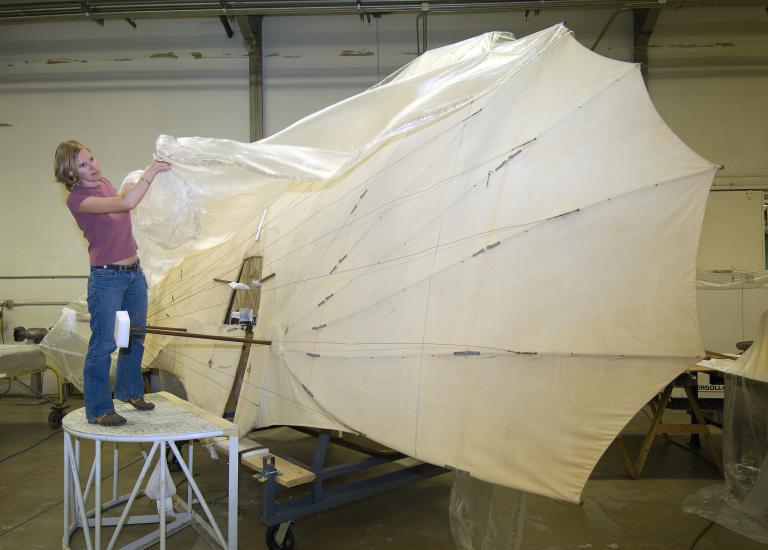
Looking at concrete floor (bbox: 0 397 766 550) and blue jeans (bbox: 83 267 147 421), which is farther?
concrete floor (bbox: 0 397 766 550)

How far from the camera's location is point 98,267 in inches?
94.2

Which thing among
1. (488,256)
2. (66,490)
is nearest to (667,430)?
(488,256)

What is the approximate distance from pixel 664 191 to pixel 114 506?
3.25 meters

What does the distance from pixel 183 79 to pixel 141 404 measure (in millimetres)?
5119

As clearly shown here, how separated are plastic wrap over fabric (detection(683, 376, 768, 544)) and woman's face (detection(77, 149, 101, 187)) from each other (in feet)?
11.8

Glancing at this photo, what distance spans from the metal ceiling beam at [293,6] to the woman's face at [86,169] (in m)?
3.98

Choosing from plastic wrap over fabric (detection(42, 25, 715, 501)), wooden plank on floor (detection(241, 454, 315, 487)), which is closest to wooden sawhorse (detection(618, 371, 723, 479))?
plastic wrap over fabric (detection(42, 25, 715, 501))

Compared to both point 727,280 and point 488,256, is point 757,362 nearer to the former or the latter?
point 488,256

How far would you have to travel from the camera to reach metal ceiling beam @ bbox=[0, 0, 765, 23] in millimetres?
5535

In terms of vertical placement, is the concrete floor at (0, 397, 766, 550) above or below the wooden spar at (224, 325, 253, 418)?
below

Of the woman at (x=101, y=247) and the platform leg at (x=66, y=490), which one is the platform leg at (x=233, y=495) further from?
the platform leg at (x=66, y=490)

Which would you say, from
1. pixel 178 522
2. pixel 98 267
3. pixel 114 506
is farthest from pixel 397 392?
pixel 114 506

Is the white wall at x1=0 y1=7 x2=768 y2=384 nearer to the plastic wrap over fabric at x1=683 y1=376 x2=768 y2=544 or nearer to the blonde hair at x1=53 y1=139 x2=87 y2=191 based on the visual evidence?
the plastic wrap over fabric at x1=683 y1=376 x2=768 y2=544

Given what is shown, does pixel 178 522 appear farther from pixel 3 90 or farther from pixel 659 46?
pixel 659 46
